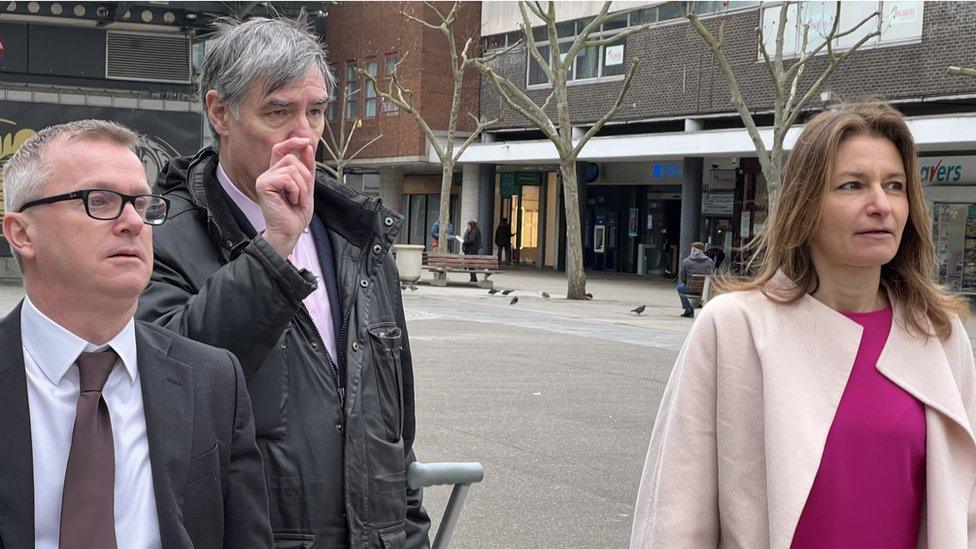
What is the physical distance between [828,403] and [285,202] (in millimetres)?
1242

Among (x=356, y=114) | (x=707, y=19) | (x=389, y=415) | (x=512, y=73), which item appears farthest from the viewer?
(x=356, y=114)

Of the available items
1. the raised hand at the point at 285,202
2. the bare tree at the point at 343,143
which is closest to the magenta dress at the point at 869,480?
the raised hand at the point at 285,202

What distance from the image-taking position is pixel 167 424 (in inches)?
84.0

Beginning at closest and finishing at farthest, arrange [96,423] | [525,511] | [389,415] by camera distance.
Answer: [96,423], [389,415], [525,511]

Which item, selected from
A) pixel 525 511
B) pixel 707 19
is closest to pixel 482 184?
pixel 707 19

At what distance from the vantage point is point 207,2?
2389 cm

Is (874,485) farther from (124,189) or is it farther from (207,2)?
(207,2)

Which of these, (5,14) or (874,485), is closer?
(874,485)

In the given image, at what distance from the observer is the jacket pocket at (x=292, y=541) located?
262 cm

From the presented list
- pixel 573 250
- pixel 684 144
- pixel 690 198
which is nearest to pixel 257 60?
pixel 573 250

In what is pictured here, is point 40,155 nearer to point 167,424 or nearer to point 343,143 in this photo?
point 167,424

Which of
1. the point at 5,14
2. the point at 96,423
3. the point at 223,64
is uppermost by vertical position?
the point at 5,14

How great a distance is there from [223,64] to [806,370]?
1.47 m

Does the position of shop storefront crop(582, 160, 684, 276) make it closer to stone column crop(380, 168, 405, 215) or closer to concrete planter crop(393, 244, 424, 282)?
stone column crop(380, 168, 405, 215)
